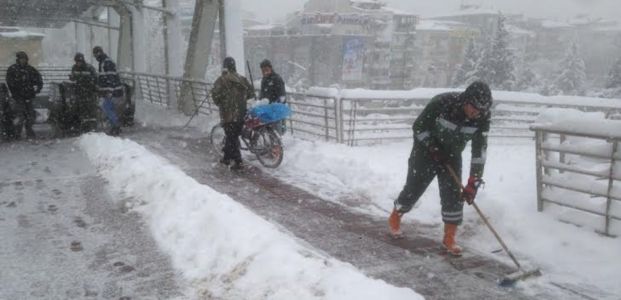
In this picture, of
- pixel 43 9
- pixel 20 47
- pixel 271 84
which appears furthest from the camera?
pixel 20 47

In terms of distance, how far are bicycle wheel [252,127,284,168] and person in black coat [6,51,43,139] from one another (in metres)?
6.20

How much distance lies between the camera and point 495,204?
19.9 feet

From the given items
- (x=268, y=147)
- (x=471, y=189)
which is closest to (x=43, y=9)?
(x=268, y=147)

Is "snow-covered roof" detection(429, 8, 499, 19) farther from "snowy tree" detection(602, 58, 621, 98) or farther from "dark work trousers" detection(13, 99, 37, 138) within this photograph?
"dark work trousers" detection(13, 99, 37, 138)

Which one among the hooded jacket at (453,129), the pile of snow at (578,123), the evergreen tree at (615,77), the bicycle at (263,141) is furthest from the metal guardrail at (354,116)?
the evergreen tree at (615,77)

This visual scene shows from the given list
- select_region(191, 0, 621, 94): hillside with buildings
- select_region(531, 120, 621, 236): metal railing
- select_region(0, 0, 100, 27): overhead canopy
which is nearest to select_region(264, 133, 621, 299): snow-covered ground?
select_region(531, 120, 621, 236): metal railing

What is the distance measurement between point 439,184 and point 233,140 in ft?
14.5

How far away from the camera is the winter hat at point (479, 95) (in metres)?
4.56

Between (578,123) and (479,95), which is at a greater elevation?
(479,95)

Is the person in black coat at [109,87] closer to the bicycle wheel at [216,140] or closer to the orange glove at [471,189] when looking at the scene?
the bicycle wheel at [216,140]

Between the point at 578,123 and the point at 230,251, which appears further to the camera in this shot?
the point at 578,123

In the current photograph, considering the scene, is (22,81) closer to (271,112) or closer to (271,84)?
(271,84)

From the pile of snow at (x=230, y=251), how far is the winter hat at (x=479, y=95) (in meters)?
1.79

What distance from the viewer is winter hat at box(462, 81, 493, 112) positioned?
15.0 ft
